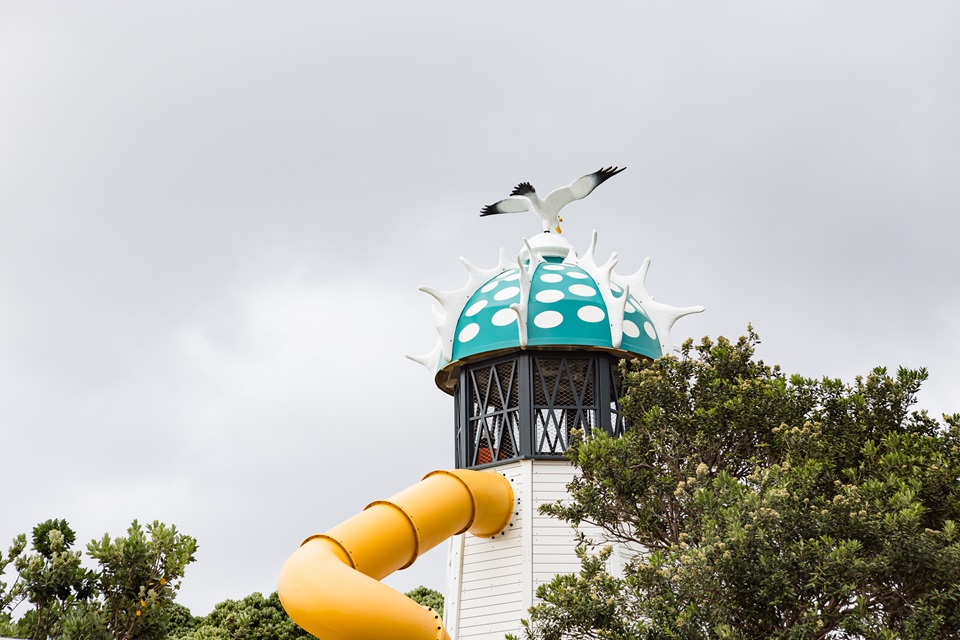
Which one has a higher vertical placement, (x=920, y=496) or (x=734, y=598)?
(x=920, y=496)

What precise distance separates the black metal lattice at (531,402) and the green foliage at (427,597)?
12.7 metres

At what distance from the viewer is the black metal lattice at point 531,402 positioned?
2281 cm

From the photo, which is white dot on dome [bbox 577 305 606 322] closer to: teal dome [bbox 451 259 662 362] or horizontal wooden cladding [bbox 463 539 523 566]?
teal dome [bbox 451 259 662 362]

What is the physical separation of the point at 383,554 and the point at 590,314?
22.1 feet

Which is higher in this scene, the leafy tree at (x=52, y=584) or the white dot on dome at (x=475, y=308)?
the white dot on dome at (x=475, y=308)

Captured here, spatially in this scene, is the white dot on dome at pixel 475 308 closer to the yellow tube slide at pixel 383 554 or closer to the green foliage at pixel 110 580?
the yellow tube slide at pixel 383 554

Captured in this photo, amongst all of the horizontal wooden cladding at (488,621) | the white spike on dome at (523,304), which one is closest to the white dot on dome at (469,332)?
the white spike on dome at (523,304)

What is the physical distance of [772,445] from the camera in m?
17.7

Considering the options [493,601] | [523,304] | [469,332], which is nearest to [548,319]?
[523,304]

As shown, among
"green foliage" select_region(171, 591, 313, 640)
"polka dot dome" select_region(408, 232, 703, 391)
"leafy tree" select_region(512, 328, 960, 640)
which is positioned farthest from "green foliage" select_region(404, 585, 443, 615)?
"leafy tree" select_region(512, 328, 960, 640)

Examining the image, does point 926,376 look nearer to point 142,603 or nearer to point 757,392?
point 757,392

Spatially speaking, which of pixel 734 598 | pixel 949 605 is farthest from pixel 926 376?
pixel 734 598

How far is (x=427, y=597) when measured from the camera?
35875 millimetres

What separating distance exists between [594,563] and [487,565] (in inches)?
260
